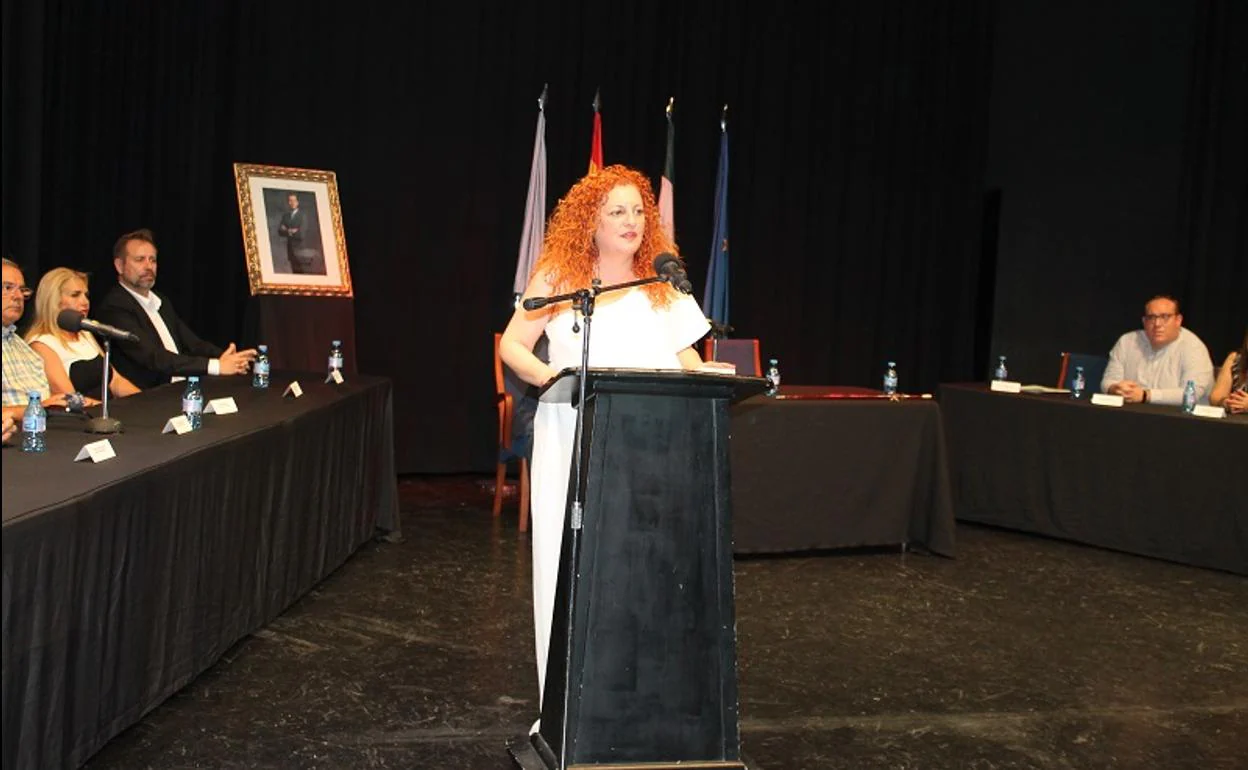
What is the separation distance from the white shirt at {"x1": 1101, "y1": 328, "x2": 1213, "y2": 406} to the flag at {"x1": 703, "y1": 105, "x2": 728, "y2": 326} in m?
2.13

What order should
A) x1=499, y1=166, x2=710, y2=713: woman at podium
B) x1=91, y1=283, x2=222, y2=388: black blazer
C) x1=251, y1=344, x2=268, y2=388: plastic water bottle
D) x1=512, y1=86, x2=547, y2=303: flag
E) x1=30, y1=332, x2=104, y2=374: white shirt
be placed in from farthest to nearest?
1. x1=512, y1=86, x2=547, y2=303: flag
2. x1=91, y1=283, x2=222, y2=388: black blazer
3. x1=251, y1=344, x2=268, y2=388: plastic water bottle
4. x1=30, y1=332, x2=104, y2=374: white shirt
5. x1=499, y1=166, x2=710, y2=713: woman at podium

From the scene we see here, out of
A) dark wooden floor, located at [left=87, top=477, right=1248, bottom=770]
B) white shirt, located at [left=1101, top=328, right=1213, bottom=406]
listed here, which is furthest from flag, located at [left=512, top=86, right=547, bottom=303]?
white shirt, located at [left=1101, top=328, right=1213, bottom=406]

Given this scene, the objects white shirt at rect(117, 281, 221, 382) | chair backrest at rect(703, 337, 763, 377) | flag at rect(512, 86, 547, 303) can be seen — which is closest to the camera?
white shirt at rect(117, 281, 221, 382)

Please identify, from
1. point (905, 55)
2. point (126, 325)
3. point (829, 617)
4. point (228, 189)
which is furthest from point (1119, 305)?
point (126, 325)

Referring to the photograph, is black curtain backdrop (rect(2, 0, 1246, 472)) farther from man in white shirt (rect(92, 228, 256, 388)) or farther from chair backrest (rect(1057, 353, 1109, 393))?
chair backrest (rect(1057, 353, 1109, 393))

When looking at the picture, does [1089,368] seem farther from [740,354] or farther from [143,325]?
[143,325]

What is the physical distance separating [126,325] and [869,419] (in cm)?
316

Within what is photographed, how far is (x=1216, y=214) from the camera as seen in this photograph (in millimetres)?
7910

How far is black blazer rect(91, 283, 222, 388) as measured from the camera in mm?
5145

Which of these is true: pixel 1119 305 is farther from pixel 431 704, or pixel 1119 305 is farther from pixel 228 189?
pixel 431 704

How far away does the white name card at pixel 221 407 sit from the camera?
4070 millimetres

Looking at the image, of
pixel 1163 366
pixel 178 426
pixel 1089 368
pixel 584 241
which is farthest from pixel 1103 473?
pixel 178 426

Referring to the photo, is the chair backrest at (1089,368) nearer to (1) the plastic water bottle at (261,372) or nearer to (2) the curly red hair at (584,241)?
(1) the plastic water bottle at (261,372)

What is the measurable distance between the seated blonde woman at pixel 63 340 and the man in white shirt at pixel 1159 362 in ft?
15.2
